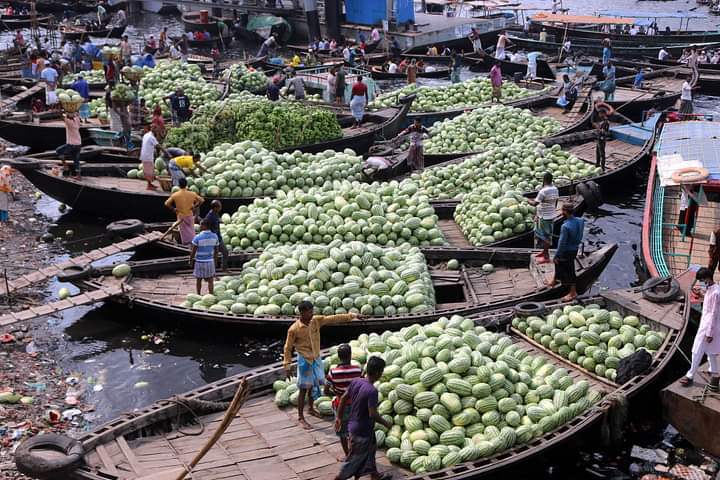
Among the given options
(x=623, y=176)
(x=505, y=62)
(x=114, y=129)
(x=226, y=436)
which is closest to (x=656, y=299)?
(x=226, y=436)

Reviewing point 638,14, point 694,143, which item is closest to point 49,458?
point 694,143

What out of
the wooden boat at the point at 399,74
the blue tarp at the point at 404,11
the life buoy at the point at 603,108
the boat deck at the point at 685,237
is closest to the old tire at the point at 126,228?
the boat deck at the point at 685,237

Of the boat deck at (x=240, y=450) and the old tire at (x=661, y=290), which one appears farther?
the old tire at (x=661, y=290)

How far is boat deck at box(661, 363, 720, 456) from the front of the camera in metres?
9.12

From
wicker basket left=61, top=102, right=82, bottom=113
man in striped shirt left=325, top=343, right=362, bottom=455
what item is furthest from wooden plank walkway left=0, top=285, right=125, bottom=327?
wicker basket left=61, top=102, right=82, bottom=113

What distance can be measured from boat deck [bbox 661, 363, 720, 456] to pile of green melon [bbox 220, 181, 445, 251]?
5555 millimetres

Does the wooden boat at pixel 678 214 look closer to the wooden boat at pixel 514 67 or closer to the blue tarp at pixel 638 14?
the wooden boat at pixel 514 67

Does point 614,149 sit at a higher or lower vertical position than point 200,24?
lower

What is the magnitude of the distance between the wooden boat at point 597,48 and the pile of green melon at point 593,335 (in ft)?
90.1

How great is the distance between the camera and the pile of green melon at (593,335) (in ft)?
33.8

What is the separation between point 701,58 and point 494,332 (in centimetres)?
2643

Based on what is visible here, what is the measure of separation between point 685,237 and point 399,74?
20.2 meters

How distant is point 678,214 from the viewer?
15484 millimetres

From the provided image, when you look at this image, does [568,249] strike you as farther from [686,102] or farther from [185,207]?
[686,102]
